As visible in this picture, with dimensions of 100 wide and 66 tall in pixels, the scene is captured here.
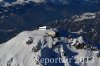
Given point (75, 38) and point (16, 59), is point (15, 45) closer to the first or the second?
point (16, 59)

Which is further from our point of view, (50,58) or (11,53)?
(11,53)

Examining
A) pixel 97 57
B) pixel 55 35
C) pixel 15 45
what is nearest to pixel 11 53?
pixel 15 45

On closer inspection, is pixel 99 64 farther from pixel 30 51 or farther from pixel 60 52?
pixel 30 51

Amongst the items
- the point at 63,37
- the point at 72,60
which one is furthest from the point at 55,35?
the point at 72,60

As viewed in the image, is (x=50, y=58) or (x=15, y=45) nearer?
(x=50, y=58)

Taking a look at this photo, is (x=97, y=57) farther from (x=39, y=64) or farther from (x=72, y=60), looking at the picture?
(x=39, y=64)

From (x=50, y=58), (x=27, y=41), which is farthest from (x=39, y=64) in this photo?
(x=27, y=41)
